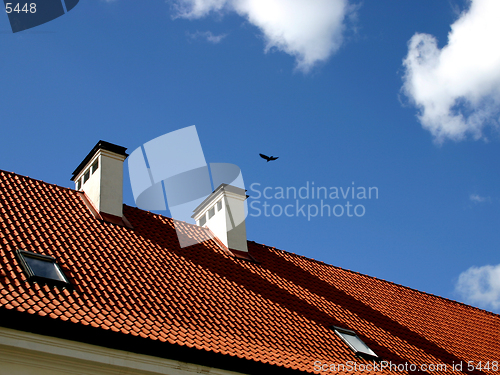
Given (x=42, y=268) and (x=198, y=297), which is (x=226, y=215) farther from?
(x=42, y=268)

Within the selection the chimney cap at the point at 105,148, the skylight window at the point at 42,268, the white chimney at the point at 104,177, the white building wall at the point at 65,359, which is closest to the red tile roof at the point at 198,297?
the skylight window at the point at 42,268

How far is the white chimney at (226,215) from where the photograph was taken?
13.1 metres

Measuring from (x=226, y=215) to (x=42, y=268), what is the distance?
6.03m

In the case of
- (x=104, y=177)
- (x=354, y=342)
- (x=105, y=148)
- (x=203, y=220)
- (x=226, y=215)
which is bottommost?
(x=354, y=342)

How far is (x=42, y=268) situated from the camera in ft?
26.3

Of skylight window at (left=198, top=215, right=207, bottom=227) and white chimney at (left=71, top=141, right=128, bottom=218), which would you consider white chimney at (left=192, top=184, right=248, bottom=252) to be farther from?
white chimney at (left=71, top=141, right=128, bottom=218)

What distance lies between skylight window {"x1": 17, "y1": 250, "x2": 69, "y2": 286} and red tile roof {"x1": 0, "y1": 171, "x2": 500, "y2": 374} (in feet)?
0.42

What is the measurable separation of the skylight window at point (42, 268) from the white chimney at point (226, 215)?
5.24m

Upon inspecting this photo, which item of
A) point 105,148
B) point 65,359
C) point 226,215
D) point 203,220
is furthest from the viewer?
point 203,220

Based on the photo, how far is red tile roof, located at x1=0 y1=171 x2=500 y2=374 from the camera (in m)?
7.62

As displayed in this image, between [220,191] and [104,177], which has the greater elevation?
[220,191]

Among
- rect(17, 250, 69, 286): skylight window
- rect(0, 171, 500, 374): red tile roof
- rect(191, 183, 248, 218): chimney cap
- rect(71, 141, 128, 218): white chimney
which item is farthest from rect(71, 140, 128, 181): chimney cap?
rect(17, 250, 69, 286): skylight window

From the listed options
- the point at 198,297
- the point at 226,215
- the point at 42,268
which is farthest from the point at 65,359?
the point at 226,215

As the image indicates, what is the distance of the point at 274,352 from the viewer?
8516 millimetres
